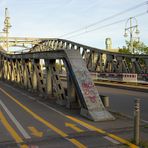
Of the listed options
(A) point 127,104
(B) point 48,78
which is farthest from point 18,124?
(A) point 127,104

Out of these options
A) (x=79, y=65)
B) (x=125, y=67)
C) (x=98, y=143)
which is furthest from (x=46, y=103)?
(x=125, y=67)

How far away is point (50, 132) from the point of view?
10.1 meters

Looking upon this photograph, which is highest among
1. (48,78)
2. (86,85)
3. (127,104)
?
(48,78)

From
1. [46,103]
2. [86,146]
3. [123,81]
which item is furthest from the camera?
[123,81]

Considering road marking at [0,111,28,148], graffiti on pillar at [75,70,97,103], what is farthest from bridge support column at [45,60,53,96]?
road marking at [0,111,28,148]

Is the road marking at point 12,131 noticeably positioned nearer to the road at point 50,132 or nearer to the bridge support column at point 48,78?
the road at point 50,132

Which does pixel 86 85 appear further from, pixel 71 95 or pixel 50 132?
pixel 50 132

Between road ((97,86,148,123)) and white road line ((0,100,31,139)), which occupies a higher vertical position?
white road line ((0,100,31,139))

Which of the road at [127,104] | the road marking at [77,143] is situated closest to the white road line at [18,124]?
the road marking at [77,143]

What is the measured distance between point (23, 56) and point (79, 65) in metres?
12.1

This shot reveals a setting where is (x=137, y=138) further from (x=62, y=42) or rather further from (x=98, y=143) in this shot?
(x=62, y=42)

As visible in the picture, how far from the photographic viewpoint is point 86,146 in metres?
8.35

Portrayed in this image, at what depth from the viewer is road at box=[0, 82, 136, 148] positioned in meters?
8.65

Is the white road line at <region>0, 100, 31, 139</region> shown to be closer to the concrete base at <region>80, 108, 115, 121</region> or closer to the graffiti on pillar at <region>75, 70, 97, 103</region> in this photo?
the concrete base at <region>80, 108, 115, 121</region>
